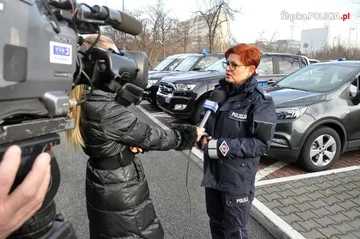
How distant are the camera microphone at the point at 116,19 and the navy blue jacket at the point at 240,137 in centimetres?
126

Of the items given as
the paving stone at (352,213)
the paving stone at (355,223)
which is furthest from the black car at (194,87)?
the paving stone at (355,223)

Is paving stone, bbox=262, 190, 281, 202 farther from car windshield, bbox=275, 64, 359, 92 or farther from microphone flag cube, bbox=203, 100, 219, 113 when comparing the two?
car windshield, bbox=275, 64, 359, 92

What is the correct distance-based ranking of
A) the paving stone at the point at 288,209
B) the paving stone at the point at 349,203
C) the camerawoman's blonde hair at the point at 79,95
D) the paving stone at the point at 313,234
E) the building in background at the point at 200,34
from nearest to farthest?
1. the camerawoman's blonde hair at the point at 79,95
2. the paving stone at the point at 313,234
3. the paving stone at the point at 288,209
4. the paving stone at the point at 349,203
5. the building in background at the point at 200,34

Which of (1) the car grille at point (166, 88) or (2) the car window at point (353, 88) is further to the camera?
(1) the car grille at point (166, 88)

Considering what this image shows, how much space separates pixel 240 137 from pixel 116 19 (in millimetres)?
1508

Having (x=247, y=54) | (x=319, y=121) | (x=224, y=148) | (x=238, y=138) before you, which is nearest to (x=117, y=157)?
(x=224, y=148)

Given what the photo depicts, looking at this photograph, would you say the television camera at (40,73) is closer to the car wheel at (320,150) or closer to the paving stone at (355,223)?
the paving stone at (355,223)

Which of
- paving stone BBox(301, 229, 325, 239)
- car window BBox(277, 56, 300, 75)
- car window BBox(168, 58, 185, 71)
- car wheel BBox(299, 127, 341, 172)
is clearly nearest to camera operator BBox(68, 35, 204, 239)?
paving stone BBox(301, 229, 325, 239)

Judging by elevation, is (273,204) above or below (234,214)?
below

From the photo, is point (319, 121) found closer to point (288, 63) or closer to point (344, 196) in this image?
point (344, 196)

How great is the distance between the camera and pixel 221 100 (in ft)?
8.07

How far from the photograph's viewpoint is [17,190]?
73 cm

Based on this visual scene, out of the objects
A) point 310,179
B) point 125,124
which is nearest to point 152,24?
point 310,179

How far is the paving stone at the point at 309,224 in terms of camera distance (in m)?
3.07
